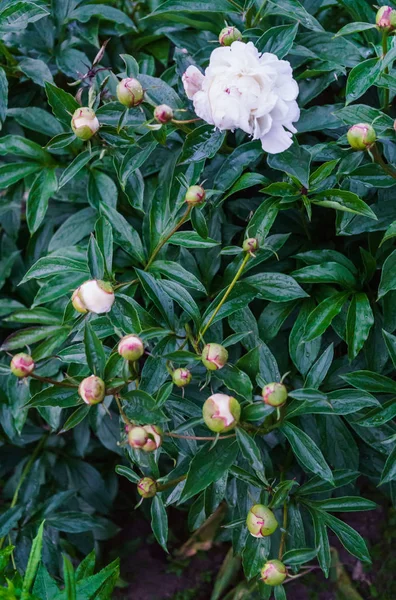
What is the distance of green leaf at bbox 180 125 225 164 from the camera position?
1013 millimetres

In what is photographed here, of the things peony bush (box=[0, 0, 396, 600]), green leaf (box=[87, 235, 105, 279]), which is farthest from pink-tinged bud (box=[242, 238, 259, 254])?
green leaf (box=[87, 235, 105, 279])

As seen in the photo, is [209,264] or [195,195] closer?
[195,195]

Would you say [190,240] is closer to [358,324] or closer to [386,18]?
[358,324]

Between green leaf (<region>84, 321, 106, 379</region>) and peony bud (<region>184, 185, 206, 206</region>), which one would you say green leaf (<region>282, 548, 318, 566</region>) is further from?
peony bud (<region>184, 185, 206, 206</region>)

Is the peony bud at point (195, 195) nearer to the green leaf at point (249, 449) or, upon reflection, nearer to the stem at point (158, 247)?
the stem at point (158, 247)

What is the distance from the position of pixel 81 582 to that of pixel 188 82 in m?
0.72

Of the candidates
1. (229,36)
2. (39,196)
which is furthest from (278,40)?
(39,196)

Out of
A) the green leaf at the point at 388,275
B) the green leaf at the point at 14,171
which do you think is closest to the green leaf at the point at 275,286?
the green leaf at the point at 388,275

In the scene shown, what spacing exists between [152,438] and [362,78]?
0.59m

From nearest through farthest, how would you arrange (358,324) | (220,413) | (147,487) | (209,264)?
1. (220,413)
2. (147,487)
3. (358,324)
4. (209,264)

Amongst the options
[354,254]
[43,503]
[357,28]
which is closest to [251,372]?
[354,254]

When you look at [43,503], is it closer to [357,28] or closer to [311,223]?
[311,223]

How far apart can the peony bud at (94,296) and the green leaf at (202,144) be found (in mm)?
278

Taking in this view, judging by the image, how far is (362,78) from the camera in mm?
962
